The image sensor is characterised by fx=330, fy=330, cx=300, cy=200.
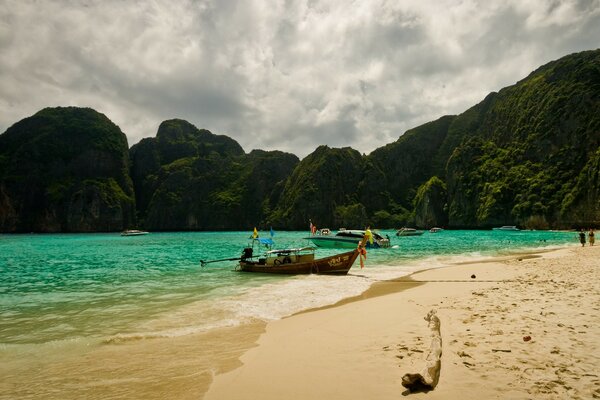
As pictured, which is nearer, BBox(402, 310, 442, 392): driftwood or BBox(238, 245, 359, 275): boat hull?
BBox(402, 310, 442, 392): driftwood

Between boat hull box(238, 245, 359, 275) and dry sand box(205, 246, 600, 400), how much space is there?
11.7 meters

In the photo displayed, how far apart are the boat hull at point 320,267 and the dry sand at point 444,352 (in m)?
11.7

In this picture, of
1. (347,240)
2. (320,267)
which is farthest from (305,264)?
(347,240)

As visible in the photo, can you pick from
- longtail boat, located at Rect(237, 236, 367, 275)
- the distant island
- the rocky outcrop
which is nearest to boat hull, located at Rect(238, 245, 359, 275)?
longtail boat, located at Rect(237, 236, 367, 275)

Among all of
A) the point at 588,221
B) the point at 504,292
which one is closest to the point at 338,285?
the point at 504,292

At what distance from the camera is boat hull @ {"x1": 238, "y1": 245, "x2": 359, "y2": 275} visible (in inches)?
950

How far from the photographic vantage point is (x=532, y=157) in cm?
14162

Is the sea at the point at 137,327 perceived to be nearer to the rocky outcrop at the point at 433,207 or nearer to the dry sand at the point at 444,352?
the dry sand at the point at 444,352

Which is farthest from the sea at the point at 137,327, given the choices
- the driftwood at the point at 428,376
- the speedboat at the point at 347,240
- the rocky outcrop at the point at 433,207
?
the rocky outcrop at the point at 433,207

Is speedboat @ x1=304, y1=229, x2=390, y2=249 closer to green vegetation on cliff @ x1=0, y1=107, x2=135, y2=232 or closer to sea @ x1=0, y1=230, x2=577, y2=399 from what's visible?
sea @ x1=0, y1=230, x2=577, y2=399

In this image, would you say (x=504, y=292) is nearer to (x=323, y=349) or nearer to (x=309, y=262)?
(x=323, y=349)

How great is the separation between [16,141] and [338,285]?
251220mm

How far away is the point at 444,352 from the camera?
670cm

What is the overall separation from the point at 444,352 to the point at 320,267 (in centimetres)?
1840
